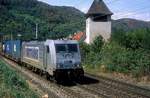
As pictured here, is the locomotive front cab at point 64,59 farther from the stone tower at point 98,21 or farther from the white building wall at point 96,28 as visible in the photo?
the white building wall at point 96,28

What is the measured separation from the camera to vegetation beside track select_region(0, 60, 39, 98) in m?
13.1

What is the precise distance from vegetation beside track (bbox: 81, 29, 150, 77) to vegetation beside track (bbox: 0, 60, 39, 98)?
34.9 feet

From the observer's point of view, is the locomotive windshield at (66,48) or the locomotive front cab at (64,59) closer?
the locomotive front cab at (64,59)

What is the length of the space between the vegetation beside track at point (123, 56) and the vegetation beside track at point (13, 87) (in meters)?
10.6

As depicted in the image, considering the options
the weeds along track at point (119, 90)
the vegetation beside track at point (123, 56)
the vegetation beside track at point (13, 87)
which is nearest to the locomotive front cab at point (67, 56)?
the weeds along track at point (119, 90)

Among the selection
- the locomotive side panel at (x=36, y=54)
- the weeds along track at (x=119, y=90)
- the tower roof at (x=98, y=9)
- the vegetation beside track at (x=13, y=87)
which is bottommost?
the weeds along track at (x=119, y=90)

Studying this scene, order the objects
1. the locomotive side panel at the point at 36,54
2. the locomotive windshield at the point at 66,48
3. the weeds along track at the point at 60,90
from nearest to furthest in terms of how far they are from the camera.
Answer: the weeds along track at the point at 60,90 → the locomotive windshield at the point at 66,48 → the locomotive side panel at the point at 36,54

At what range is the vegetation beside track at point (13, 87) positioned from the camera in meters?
13.1

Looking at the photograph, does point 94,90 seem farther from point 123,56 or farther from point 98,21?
point 98,21

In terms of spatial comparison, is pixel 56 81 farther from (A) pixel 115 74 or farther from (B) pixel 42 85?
(A) pixel 115 74

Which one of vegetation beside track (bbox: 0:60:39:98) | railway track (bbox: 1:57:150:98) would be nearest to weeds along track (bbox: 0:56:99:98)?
railway track (bbox: 1:57:150:98)

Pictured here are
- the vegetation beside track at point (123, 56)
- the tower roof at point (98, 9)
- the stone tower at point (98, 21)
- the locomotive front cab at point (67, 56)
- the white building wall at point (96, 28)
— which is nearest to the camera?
the locomotive front cab at point (67, 56)

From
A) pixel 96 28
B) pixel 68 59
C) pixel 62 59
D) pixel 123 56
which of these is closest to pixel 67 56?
pixel 68 59

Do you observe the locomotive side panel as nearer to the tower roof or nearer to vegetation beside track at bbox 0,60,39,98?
vegetation beside track at bbox 0,60,39,98
